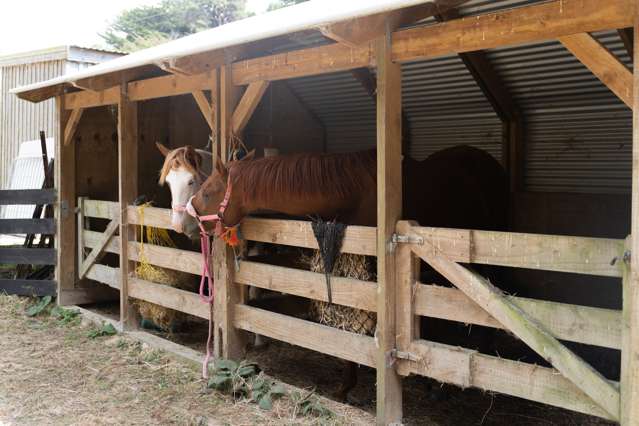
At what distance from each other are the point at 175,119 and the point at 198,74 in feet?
7.85

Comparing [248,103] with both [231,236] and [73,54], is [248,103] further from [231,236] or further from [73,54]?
[73,54]

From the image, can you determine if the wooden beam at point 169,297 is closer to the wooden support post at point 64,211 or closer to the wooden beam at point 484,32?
the wooden support post at point 64,211

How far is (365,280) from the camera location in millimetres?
3564

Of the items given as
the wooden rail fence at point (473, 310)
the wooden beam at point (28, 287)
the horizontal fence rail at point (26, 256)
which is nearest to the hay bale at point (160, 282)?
the wooden rail fence at point (473, 310)

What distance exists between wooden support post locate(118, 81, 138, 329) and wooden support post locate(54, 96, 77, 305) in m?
1.31

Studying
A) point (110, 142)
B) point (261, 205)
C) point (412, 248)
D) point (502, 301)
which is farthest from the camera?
point (110, 142)

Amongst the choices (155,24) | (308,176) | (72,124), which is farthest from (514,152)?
(155,24)

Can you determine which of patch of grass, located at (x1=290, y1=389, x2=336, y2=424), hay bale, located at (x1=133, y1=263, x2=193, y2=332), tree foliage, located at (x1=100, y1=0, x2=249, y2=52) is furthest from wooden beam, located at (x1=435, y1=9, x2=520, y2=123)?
tree foliage, located at (x1=100, y1=0, x2=249, y2=52)

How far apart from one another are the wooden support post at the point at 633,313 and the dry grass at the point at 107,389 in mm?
1493

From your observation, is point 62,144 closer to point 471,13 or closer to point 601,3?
point 471,13

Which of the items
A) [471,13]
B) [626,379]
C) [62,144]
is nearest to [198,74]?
[471,13]

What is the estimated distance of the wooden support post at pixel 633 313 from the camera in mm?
2273

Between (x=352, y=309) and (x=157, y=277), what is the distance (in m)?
2.38

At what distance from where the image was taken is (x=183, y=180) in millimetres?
4598
